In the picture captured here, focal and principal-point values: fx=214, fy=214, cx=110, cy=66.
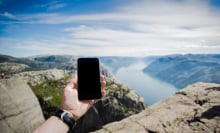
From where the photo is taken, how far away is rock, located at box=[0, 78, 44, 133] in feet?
78.0

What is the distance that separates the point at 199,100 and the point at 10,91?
68.4 ft

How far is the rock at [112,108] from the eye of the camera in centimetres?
6850

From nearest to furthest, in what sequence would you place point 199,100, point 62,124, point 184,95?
1. point 62,124
2. point 199,100
3. point 184,95

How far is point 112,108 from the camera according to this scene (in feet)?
251

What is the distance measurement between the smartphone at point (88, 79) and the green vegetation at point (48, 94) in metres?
69.2

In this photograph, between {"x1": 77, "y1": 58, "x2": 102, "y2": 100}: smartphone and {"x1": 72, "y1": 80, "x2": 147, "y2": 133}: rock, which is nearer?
A: {"x1": 77, "y1": 58, "x2": 102, "y2": 100}: smartphone

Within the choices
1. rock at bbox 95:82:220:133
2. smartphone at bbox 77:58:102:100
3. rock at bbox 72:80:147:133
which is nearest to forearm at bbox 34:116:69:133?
smartphone at bbox 77:58:102:100

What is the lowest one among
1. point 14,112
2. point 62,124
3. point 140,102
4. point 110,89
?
point 140,102

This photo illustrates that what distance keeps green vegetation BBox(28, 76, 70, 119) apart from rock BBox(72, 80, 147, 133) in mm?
12518

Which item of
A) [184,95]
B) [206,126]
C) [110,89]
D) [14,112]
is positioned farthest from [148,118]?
[110,89]

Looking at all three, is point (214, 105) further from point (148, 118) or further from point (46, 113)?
point (46, 113)

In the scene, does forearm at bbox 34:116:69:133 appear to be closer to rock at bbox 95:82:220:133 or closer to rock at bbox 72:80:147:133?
rock at bbox 95:82:220:133

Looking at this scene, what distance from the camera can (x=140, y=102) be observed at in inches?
3595

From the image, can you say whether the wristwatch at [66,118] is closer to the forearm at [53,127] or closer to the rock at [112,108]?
the forearm at [53,127]
